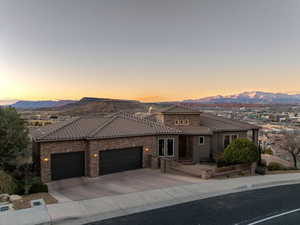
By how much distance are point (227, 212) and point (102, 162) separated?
9246mm

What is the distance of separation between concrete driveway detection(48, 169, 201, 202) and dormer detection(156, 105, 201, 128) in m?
6.51

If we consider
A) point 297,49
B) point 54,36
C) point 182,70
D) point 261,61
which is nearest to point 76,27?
point 54,36

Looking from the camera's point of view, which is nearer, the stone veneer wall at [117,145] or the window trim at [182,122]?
the stone veneer wall at [117,145]

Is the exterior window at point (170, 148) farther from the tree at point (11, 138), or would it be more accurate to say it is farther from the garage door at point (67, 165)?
the tree at point (11, 138)

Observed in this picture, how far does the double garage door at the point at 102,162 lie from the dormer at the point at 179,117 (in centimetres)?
516

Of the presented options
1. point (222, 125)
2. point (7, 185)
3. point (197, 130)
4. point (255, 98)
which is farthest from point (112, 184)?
point (255, 98)

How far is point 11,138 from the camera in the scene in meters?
13.2

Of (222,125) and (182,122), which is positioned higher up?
(182,122)

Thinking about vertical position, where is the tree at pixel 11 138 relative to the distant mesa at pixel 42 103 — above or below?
below

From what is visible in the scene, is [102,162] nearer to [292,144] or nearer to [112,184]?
[112,184]

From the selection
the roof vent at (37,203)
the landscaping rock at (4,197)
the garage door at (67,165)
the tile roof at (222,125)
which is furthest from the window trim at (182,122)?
the landscaping rock at (4,197)

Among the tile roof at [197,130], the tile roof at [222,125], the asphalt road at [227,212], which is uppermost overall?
the tile roof at [222,125]

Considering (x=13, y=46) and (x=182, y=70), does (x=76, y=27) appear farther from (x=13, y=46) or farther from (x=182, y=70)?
(x=182, y=70)

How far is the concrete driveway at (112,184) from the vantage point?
10969 millimetres
